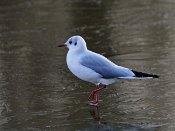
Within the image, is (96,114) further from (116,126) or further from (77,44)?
(77,44)

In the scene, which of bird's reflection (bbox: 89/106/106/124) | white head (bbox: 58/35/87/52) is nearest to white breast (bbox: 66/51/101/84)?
white head (bbox: 58/35/87/52)

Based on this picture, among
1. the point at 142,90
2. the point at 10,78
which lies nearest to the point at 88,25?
the point at 10,78

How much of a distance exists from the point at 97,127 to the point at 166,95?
149 centimetres

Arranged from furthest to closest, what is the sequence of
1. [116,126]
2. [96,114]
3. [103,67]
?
[103,67] < [96,114] < [116,126]

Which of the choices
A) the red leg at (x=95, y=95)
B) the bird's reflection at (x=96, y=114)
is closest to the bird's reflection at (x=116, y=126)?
the bird's reflection at (x=96, y=114)

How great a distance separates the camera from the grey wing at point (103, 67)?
7.74 metres

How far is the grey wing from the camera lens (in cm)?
774

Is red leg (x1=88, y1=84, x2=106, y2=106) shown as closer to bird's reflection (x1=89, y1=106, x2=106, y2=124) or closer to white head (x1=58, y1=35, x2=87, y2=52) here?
bird's reflection (x1=89, y1=106, x2=106, y2=124)

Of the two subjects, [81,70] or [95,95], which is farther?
[95,95]

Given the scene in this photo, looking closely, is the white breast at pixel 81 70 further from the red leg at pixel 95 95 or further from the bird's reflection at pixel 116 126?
the bird's reflection at pixel 116 126

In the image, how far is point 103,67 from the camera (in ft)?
25.7

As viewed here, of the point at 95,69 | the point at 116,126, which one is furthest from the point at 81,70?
the point at 116,126

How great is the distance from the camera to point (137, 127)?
6.82 m

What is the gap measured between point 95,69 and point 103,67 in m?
0.10
